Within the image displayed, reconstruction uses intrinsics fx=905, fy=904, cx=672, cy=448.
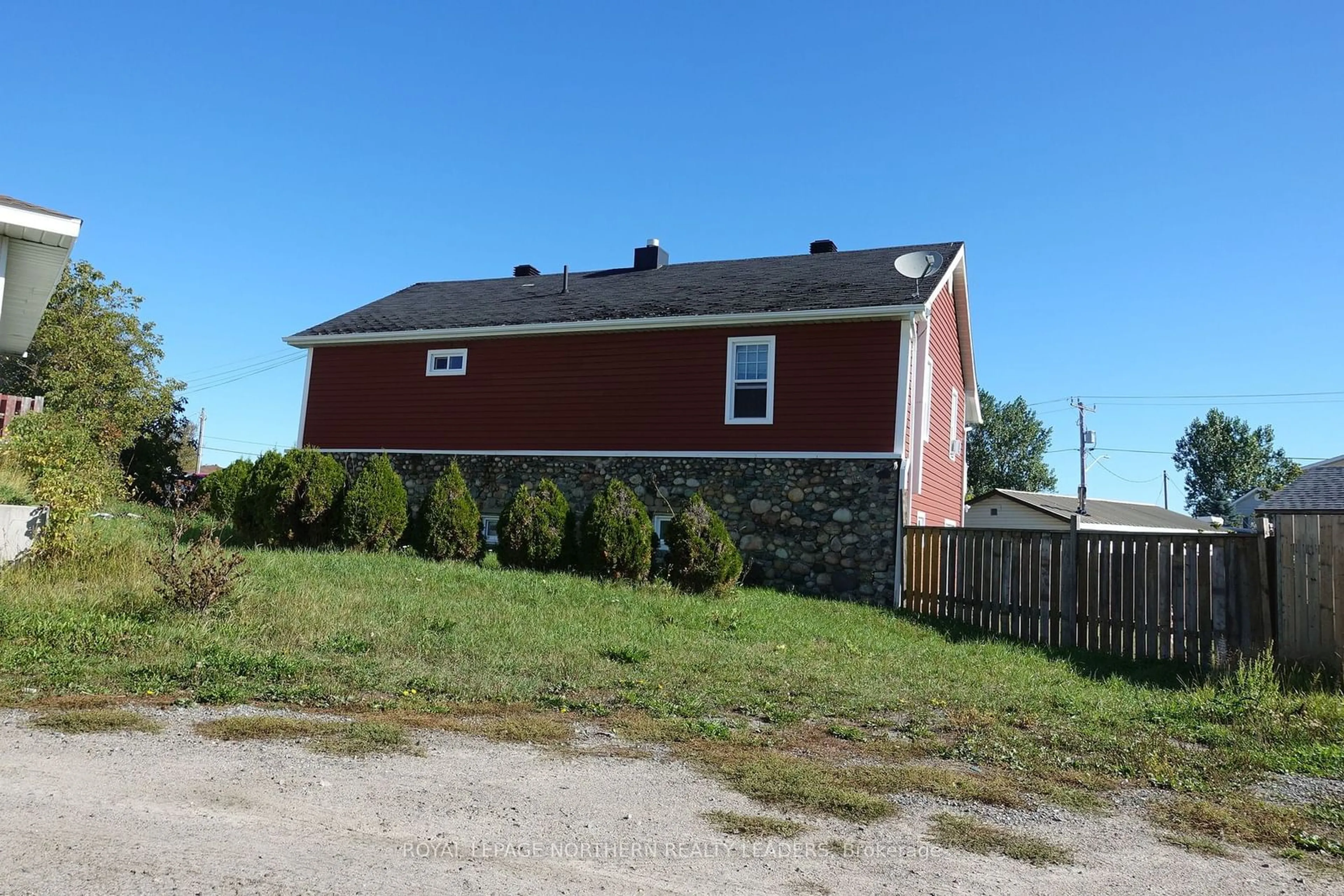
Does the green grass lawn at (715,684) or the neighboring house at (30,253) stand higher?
the neighboring house at (30,253)

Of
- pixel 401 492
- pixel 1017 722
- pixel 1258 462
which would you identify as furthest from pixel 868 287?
pixel 1258 462

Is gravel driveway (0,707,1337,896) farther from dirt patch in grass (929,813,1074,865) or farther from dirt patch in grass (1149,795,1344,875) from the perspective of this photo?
dirt patch in grass (1149,795,1344,875)

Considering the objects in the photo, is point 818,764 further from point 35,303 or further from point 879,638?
point 35,303

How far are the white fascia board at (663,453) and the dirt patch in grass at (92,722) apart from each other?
9.61 m

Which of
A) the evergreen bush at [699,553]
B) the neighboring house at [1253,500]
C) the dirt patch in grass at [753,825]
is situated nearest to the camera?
the dirt patch in grass at [753,825]

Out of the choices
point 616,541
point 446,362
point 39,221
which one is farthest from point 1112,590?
point 446,362

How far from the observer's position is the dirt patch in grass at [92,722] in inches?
197

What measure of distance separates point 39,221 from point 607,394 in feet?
29.2

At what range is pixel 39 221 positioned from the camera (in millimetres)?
9320

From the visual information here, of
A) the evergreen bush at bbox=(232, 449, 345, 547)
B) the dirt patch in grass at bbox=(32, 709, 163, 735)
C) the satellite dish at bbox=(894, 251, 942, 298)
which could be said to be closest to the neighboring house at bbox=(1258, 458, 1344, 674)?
the satellite dish at bbox=(894, 251, 942, 298)

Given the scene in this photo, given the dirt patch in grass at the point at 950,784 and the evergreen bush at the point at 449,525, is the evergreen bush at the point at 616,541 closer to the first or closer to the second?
the evergreen bush at the point at 449,525

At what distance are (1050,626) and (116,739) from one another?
958cm

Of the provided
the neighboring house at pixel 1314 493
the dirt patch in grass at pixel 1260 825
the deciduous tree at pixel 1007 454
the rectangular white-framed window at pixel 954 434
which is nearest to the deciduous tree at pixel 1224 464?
the deciduous tree at pixel 1007 454

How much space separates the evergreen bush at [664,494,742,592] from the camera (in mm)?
12289
